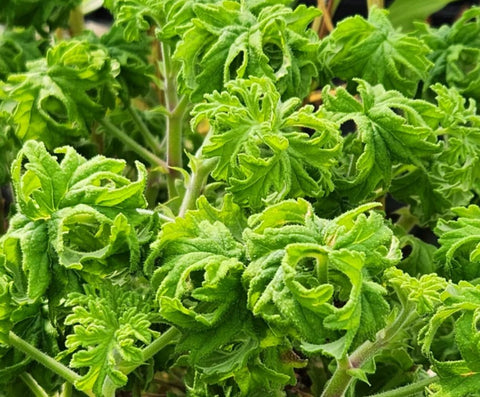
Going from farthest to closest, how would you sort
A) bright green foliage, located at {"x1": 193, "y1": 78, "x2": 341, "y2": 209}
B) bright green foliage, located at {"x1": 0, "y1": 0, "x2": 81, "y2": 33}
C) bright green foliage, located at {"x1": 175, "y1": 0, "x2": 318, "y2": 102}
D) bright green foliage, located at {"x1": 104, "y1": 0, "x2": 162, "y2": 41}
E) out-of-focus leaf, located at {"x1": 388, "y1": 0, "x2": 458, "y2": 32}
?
out-of-focus leaf, located at {"x1": 388, "y1": 0, "x2": 458, "y2": 32} < bright green foliage, located at {"x1": 0, "y1": 0, "x2": 81, "y2": 33} < bright green foliage, located at {"x1": 104, "y1": 0, "x2": 162, "y2": 41} < bright green foliage, located at {"x1": 175, "y1": 0, "x2": 318, "y2": 102} < bright green foliage, located at {"x1": 193, "y1": 78, "x2": 341, "y2": 209}

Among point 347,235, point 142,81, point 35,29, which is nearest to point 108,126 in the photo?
point 142,81

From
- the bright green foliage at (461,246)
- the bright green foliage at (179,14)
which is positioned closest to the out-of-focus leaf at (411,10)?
the bright green foliage at (179,14)

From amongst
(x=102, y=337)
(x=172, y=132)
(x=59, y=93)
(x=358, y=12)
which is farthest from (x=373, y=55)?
(x=358, y=12)

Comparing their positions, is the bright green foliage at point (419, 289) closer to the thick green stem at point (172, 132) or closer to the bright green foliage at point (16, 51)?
the thick green stem at point (172, 132)

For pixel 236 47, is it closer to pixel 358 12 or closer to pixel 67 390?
pixel 67 390

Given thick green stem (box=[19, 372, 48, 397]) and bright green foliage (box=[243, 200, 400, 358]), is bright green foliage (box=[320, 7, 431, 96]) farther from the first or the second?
thick green stem (box=[19, 372, 48, 397])

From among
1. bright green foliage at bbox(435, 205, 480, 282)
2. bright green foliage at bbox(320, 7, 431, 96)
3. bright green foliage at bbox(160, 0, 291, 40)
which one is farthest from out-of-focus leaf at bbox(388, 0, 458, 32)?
bright green foliage at bbox(435, 205, 480, 282)

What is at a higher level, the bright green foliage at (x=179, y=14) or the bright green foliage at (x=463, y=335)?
the bright green foliage at (x=179, y=14)
